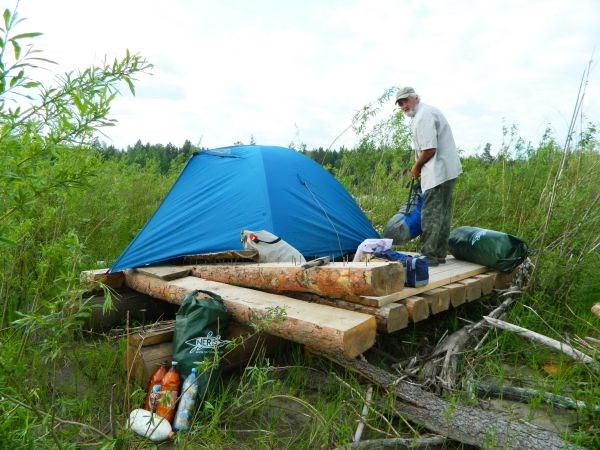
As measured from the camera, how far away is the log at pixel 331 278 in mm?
3133

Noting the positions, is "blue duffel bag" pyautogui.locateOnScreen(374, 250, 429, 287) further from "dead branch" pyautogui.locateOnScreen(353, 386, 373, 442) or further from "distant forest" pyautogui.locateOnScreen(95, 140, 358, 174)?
"distant forest" pyautogui.locateOnScreen(95, 140, 358, 174)

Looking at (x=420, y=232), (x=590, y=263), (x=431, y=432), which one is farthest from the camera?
(x=420, y=232)

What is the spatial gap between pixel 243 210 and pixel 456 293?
2.13 metres

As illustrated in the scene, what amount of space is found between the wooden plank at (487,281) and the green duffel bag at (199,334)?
2388mm

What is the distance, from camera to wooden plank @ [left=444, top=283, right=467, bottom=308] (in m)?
3.90

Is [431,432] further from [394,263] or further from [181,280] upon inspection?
[181,280]

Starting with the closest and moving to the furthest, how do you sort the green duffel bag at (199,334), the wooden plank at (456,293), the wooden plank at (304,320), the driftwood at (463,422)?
the driftwood at (463,422) < the wooden plank at (304,320) < the green duffel bag at (199,334) < the wooden plank at (456,293)

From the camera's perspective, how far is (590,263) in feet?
14.8

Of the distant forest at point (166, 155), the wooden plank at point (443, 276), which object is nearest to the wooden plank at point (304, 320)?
the wooden plank at point (443, 276)

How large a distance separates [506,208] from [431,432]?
172 inches

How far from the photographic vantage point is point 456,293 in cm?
396

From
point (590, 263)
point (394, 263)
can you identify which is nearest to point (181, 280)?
point (394, 263)

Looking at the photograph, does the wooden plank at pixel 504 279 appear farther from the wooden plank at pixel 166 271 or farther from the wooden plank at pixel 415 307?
the wooden plank at pixel 166 271

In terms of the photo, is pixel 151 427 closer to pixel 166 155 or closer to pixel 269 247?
pixel 269 247
